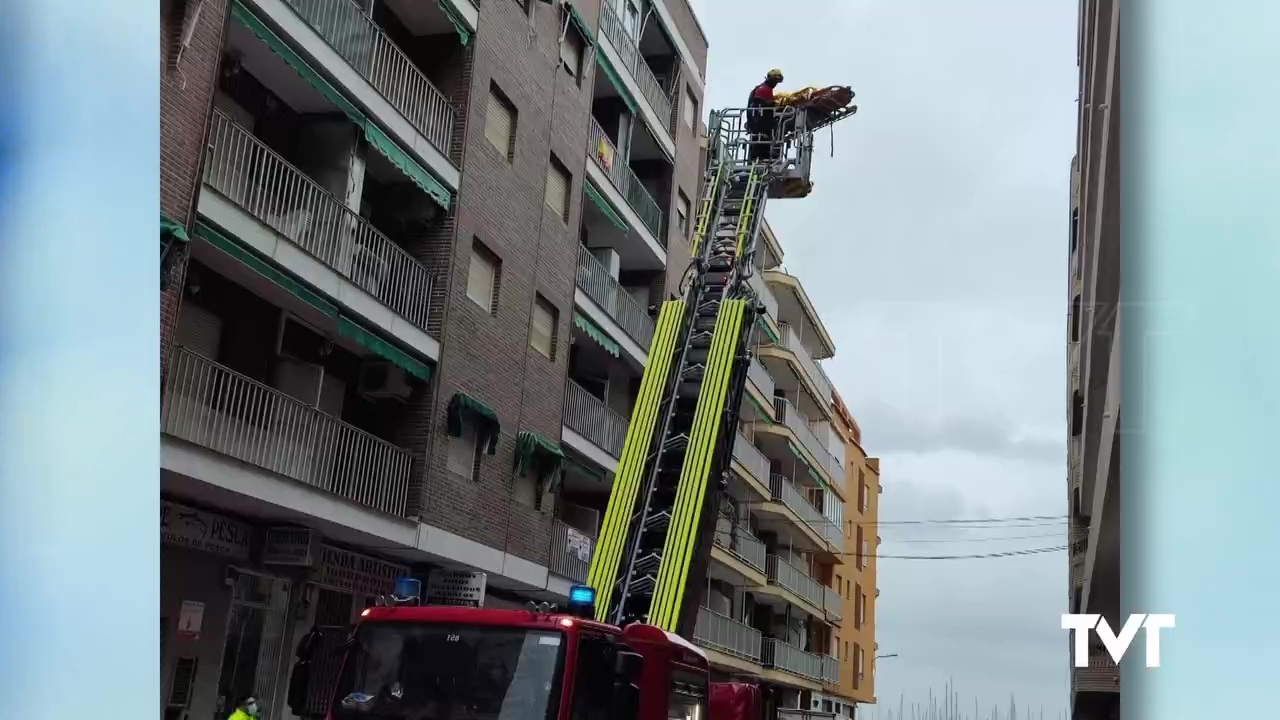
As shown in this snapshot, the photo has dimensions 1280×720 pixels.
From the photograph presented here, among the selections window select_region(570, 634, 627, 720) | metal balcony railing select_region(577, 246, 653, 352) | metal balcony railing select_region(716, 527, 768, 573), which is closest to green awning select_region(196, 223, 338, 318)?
window select_region(570, 634, 627, 720)

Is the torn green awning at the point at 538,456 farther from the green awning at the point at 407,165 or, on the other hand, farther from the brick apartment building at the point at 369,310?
the green awning at the point at 407,165

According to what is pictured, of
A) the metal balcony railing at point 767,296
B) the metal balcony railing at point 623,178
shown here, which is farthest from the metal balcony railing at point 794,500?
the metal balcony railing at point 623,178

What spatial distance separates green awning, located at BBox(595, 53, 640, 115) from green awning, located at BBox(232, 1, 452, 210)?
20.0ft

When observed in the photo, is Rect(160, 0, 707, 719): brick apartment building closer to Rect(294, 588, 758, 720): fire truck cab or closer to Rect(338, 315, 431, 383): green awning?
Rect(338, 315, 431, 383): green awning

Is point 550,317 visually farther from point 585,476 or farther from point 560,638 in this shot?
point 560,638

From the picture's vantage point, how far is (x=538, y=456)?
18703 millimetres

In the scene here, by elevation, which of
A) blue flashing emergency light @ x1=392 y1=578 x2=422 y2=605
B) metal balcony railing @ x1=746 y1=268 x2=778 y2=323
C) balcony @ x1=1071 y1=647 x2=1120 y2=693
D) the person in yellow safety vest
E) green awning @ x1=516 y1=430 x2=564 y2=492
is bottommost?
the person in yellow safety vest

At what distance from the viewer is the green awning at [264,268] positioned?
1141cm

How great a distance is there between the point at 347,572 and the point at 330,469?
1995mm

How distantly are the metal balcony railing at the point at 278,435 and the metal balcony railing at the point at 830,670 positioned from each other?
79.1 ft

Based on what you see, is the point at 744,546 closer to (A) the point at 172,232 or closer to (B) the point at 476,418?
(B) the point at 476,418

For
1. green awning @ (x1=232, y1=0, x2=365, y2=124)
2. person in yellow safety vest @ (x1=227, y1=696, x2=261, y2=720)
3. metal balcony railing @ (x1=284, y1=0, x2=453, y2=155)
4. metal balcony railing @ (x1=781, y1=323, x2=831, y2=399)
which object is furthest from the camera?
Result: metal balcony railing @ (x1=781, y1=323, x2=831, y2=399)

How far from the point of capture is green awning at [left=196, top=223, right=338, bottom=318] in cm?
1141

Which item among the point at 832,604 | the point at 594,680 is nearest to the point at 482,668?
the point at 594,680
